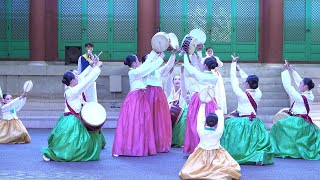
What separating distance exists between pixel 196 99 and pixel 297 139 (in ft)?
4.87

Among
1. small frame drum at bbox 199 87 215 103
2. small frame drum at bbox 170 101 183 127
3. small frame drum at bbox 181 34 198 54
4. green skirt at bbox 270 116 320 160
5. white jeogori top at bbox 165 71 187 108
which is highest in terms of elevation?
small frame drum at bbox 181 34 198 54

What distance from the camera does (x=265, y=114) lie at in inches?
499

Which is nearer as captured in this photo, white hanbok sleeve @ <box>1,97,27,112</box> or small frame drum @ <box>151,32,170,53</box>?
small frame drum @ <box>151,32,170,53</box>

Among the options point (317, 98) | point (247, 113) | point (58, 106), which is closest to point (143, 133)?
point (247, 113)

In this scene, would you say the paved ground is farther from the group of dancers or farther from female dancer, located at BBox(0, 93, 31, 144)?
female dancer, located at BBox(0, 93, 31, 144)

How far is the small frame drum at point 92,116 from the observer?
708 centimetres

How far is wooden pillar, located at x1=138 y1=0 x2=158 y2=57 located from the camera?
606 inches

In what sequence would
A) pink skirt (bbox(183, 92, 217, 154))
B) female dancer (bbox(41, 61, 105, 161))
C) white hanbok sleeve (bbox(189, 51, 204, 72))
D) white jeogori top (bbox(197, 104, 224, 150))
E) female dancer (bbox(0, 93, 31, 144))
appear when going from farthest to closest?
female dancer (bbox(0, 93, 31, 144)) < white hanbok sleeve (bbox(189, 51, 204, 72)) < pink skirt (bbox(183, 92, 217, 154)) < female dancer (bbox(41, 61, 105, 161)) < white jeogori top (bbox(197, 104, 224, 150))

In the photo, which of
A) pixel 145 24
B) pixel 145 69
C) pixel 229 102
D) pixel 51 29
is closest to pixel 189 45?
pixel 145 69

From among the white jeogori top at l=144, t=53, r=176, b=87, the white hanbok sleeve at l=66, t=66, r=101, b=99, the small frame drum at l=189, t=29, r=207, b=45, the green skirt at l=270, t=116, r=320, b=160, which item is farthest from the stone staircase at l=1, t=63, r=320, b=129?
the white hanbok sleeve at l=66, t=66, r=101, b=99

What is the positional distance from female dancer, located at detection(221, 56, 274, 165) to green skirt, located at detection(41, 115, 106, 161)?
5.51 ft

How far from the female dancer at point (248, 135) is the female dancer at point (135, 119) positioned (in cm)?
116

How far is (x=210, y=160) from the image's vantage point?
5.93 metres

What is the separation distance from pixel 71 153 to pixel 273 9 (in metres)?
9.66
